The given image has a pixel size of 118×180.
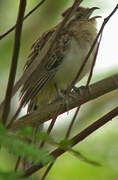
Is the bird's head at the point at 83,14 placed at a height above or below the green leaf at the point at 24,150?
below

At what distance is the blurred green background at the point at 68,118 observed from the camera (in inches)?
223

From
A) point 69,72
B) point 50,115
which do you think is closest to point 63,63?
point 69,72

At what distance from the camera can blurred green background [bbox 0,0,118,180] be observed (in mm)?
5667

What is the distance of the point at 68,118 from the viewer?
731 centimetres

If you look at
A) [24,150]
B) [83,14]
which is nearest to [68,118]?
[83,14]

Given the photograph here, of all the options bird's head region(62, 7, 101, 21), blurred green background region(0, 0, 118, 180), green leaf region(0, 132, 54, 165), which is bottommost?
blurred green background region(0, 0, 118, 180)

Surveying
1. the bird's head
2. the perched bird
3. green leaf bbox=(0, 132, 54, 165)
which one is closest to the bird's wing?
the perched bird

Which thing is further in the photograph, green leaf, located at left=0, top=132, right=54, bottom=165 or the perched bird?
the perched bird

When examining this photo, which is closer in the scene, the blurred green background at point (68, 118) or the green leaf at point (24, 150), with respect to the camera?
the green leaf at point (24, 150)

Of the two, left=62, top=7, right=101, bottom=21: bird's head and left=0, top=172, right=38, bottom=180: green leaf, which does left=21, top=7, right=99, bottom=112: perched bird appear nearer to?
left=62, top=7, right=101, bottom=21: bird's head

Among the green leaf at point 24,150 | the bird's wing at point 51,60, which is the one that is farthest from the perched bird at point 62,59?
the green leaf at point 24,150

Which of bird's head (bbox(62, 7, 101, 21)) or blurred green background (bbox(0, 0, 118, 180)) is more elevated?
bird's head (bbox(62, 7, 101, 21))

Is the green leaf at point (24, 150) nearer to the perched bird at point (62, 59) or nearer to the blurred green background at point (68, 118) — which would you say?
the perched bird at point (62, 59)

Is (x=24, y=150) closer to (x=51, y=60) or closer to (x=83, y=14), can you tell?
(x=51, y=60)
